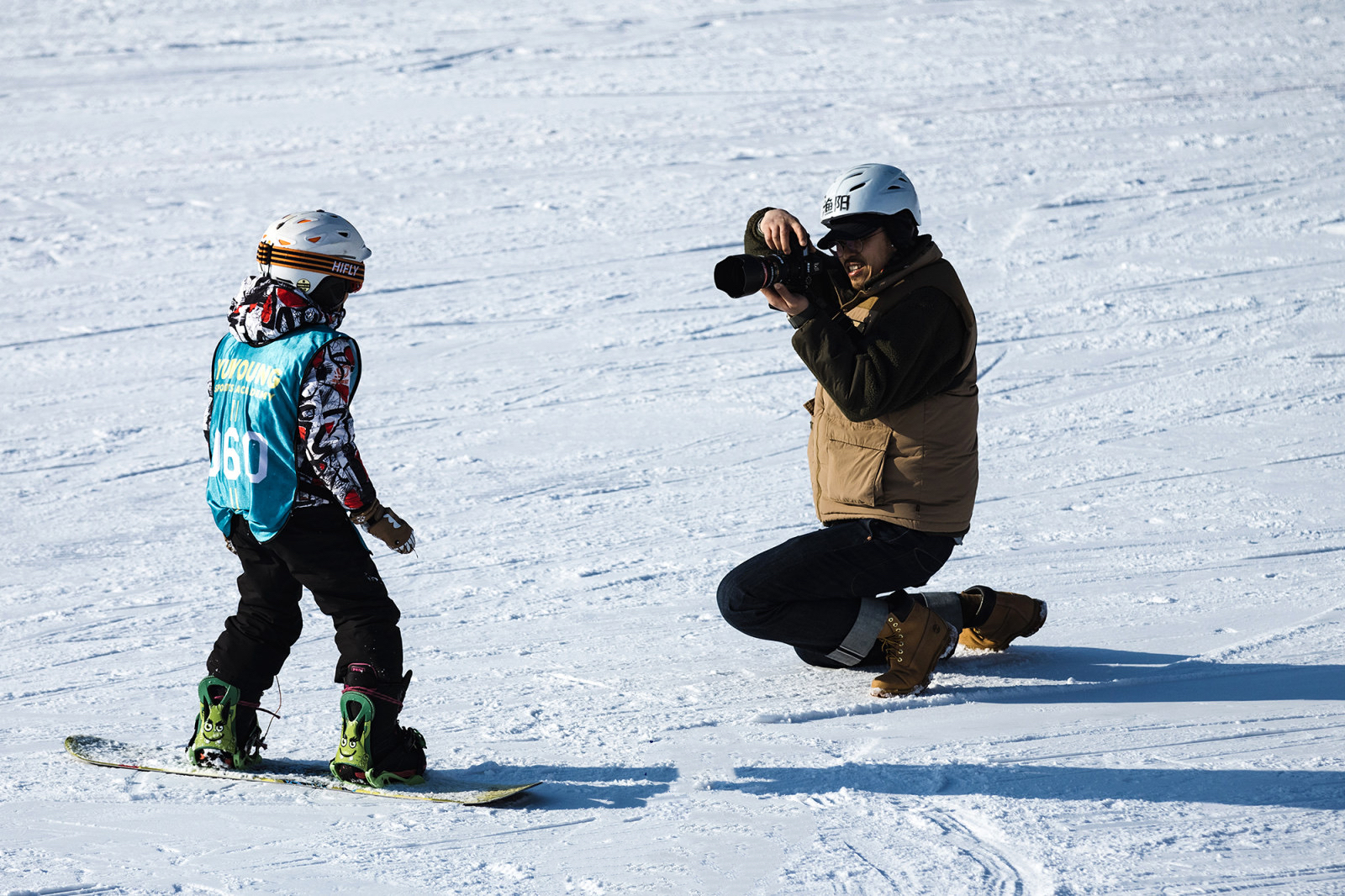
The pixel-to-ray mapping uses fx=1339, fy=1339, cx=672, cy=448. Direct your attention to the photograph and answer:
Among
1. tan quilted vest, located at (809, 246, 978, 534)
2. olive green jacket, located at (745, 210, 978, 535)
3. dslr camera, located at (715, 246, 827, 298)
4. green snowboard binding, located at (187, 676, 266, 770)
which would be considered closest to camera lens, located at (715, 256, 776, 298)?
dslr camera, located at (715, 246, 827, 298)

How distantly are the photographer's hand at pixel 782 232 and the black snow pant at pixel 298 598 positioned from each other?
54.8 inches

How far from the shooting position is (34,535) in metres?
5.46

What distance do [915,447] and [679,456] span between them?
2.68m

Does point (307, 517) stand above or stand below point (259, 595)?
above

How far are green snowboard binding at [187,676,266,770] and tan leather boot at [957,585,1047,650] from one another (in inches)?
81.4

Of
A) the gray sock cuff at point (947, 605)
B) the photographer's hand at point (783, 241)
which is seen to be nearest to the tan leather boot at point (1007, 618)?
the gray sock cuff at point (947, 605)

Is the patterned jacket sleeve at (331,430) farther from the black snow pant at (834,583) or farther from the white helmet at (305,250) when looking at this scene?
the black snow pant at (834,583)

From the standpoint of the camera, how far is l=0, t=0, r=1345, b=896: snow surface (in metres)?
3.06

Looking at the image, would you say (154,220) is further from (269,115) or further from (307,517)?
(307,517)

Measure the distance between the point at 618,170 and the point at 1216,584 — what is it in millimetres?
7326

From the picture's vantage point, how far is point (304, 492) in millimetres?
3170

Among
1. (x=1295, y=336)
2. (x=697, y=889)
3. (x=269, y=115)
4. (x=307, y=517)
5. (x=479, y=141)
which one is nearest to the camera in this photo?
(x=697, y=889)

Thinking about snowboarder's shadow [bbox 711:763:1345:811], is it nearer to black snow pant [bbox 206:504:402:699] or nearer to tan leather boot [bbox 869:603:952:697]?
tan leather boot [bbox 869:603:952:697]

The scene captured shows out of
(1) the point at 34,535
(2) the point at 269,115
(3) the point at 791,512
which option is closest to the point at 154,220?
(2) the point at 269,115
